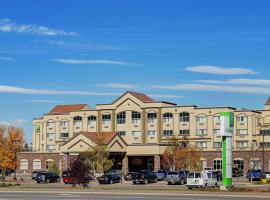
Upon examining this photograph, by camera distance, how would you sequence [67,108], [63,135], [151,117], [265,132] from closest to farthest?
[265,132]
[151,117]
[63,135]
[67,108]

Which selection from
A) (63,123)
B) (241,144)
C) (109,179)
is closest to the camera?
(109,179)

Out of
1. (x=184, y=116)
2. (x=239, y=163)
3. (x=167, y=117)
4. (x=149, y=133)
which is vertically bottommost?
(x=239, y=163)

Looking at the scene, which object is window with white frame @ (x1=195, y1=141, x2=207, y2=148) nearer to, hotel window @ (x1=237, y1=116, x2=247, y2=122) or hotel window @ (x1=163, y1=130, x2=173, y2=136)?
hotel window @ (x1=163, y1=130, x2=173, y2=136)

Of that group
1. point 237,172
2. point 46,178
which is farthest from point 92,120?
point 46,178

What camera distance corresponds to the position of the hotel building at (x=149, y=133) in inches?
4181

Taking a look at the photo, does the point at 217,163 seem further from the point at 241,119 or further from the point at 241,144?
the point at 241,119

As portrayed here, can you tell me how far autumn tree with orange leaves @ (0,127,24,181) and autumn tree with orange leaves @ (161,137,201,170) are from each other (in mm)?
27744

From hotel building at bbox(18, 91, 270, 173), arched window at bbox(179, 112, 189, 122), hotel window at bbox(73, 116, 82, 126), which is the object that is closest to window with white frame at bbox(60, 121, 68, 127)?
hotel building at bbox(18, 91, 270, 173)

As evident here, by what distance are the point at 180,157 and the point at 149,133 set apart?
19.9 m

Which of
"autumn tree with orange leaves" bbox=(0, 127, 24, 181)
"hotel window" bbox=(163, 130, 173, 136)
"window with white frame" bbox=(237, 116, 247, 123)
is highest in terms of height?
"window with white frame" bbox=(237, 116, 247, 123)

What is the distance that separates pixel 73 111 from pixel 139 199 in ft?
304

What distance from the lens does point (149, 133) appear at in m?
119

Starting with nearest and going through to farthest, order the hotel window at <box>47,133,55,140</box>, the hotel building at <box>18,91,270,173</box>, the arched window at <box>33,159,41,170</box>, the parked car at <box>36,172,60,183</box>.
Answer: the parked car at <box>36,172,60,183</box>, the hotel building at <box>18,91,270,173</box>, the arched window at <box>33,159,41,170</box>, the hotel window at <box>47,133,55,140</box>

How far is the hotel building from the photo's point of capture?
A: 10619 centimetres
